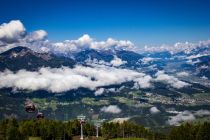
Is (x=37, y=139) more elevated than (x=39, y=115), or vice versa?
(x=39, y=115)

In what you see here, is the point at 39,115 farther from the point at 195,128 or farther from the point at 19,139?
the point at 195,128

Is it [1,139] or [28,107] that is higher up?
[28,107]

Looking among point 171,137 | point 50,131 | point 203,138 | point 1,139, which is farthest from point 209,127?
point 1,139

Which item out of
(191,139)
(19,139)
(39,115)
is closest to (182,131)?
(191,139)

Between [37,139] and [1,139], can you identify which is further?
[37,139]

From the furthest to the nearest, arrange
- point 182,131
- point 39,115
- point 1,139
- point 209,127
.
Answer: point 182,131, point 209,127, point 1,139, point 39,115

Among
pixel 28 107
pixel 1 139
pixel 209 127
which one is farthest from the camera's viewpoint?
pixel 209 127

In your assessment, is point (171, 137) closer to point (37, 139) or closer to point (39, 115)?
point (37, 139)

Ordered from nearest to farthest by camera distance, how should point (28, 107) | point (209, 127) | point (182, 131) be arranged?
point (28, 107) < point (209, 127) < point (182, 131)

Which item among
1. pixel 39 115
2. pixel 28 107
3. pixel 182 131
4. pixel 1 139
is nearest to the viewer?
pixel 28 107
